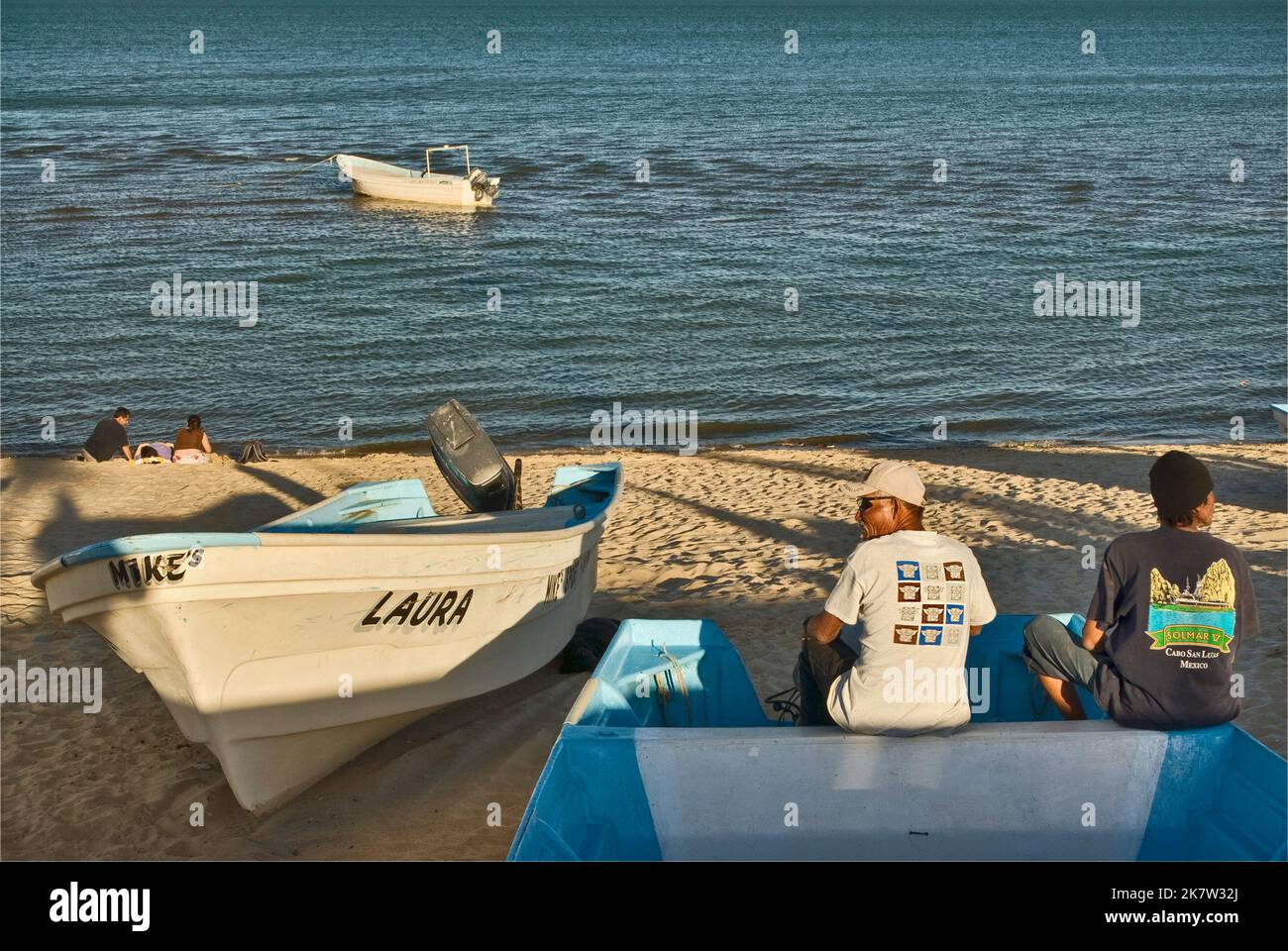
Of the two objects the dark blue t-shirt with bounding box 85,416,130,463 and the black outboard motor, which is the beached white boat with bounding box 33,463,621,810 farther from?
the dark blue t-shirt with bounding box 85,416,130,463

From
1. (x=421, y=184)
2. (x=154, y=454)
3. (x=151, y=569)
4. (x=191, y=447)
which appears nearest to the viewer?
(x=151, y=569)

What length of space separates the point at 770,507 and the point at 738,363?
30.4 feet

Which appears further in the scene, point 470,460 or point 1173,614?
point 470,460

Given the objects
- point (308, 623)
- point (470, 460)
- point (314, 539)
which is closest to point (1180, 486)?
point (314, 539)

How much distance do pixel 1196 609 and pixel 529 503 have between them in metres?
9.67

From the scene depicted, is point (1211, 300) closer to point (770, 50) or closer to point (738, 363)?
point (738, 363)

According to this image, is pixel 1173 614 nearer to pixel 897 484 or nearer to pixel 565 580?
pixel 897 484

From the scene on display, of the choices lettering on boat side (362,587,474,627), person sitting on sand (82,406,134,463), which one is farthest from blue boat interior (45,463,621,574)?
person sitting on sand (82,406,134,463)

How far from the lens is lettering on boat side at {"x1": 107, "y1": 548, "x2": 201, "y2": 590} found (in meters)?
6.50

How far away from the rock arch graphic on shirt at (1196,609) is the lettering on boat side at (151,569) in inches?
178

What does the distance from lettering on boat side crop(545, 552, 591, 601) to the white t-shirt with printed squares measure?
3.66 meters

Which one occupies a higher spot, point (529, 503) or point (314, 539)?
point (314, 539)

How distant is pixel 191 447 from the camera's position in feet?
52.5
